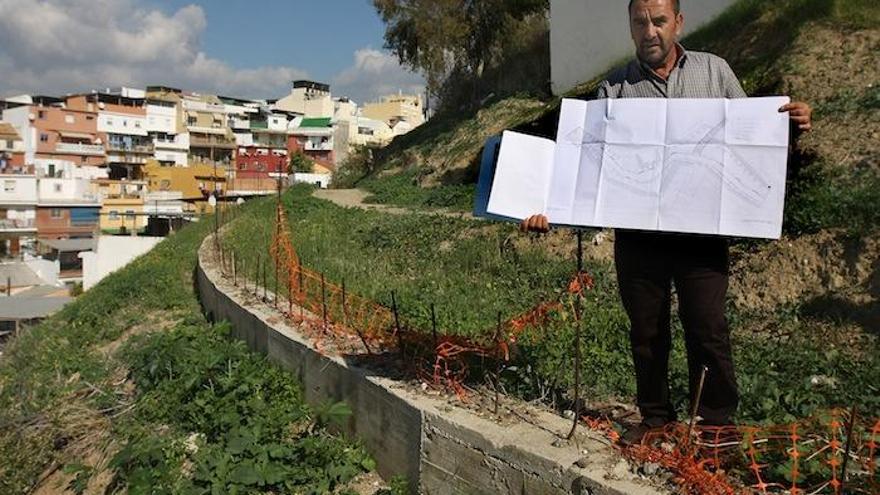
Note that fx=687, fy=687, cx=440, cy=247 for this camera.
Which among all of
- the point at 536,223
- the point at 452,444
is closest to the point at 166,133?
the point at 452,444

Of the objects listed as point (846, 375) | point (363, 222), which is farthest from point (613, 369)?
point (363, 222)

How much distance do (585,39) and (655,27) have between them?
12.9m

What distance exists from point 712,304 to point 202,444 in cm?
306

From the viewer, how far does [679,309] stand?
106 inches

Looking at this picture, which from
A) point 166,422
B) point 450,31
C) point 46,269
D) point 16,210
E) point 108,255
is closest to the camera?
point 166,422

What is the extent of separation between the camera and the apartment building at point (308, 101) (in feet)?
252

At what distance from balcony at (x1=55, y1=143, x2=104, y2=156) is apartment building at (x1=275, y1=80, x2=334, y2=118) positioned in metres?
26.3

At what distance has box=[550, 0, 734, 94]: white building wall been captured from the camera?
13.8 m

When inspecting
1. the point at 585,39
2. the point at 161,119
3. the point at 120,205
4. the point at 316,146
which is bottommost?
the point at 120,205

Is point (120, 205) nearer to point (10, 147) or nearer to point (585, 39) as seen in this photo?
point (10, 147)

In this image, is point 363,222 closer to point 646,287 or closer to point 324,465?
point 324,465

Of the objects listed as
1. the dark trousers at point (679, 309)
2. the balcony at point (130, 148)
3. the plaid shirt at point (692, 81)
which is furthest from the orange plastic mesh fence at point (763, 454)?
the balcony at point (130, 148)

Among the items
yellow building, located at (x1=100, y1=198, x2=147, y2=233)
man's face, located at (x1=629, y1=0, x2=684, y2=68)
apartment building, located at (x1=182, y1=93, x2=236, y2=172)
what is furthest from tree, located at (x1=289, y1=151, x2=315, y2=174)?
man's face, located at (x1=629, y1=0, x2=684, y2=68)

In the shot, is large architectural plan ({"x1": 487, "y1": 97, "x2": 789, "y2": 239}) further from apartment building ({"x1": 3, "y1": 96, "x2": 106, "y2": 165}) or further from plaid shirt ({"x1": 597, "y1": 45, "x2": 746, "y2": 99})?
apartment building ({"x1": 3, "y1": 96, "x2": 106, "y2": 165})
